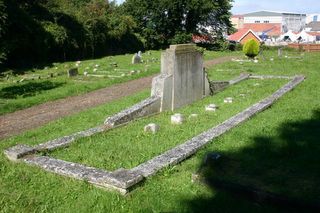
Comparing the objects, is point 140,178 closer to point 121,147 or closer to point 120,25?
point 121,147

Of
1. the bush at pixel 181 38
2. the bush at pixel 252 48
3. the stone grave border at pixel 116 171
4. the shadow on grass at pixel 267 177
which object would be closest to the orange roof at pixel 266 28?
the bush at pixel 181 38

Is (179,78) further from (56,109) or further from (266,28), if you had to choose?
(266,28)

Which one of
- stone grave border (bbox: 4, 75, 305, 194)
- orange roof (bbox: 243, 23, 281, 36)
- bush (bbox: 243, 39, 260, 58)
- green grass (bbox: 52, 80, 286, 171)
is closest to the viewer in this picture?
stone grave border (bbox: 4, 75, 305, 194)

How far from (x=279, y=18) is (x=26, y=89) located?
14627 cm

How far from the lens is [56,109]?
11.9m

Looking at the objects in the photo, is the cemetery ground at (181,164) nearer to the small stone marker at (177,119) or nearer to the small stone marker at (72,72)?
the small stone marker at (177,119)

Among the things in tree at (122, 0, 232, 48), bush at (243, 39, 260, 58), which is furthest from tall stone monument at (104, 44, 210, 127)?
tree at (122, 0, 232, 48)

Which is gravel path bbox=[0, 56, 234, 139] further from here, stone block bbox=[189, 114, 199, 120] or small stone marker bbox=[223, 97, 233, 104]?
small stone marker bbox=[223, 97, 233, 104]

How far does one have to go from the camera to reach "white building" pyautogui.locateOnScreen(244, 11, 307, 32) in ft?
487

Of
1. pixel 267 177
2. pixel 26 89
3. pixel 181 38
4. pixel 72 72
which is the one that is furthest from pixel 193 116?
pixel 181 38

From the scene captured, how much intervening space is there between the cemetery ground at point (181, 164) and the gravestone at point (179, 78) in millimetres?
505

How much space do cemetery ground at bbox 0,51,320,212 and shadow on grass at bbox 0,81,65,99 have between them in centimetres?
377

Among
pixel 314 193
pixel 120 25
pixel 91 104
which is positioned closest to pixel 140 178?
pixel 314 193

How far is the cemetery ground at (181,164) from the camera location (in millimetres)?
5230
